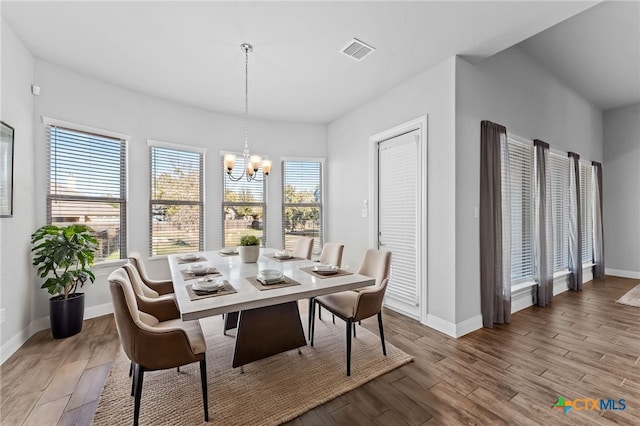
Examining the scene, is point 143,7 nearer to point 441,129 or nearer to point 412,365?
point 441,129

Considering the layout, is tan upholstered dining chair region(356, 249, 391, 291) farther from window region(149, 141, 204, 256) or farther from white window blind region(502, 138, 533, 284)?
window region(149, 141, 204, 256)

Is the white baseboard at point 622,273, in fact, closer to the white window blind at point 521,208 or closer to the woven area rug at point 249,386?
the white window blind at point 521,208

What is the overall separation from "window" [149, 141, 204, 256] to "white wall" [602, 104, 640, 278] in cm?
815

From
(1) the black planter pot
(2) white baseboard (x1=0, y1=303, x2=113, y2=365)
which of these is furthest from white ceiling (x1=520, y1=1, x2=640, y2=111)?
(2) white baseboard (x1=0, y1=303, x2=113, y2=365)

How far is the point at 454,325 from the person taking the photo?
2834 millimetres

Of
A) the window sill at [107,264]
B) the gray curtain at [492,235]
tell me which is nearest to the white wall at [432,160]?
the gray curtain at [492,235]

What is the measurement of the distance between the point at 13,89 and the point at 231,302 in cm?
314

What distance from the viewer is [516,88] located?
11.6 feet

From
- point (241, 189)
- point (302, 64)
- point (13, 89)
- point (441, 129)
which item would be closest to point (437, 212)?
point (441, 129)

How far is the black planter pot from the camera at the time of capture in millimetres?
2811

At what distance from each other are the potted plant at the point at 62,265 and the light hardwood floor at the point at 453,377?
0.58 feet

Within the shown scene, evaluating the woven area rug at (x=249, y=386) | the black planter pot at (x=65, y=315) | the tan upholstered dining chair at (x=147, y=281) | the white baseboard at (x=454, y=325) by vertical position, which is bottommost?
the woven area rug at (x=249, y=386)

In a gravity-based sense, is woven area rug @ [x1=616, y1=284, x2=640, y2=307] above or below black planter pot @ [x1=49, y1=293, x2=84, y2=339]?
below

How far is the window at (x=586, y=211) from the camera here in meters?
Answer: 5.06
